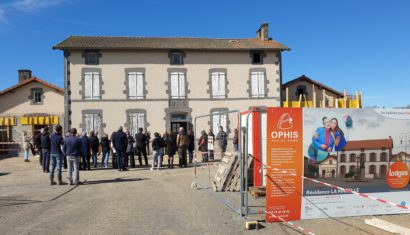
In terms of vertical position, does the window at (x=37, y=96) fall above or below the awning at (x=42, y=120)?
above

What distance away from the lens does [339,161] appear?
6258mm

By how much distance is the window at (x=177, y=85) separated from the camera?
20422mm

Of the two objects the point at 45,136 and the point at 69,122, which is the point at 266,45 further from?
the point at 45,136

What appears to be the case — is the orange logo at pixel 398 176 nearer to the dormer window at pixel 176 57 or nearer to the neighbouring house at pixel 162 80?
the neighbouring house at pixel 162 80

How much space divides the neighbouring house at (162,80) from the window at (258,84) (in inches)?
2.6

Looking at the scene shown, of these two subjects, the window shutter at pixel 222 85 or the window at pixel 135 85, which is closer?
the window at pixel 135 85

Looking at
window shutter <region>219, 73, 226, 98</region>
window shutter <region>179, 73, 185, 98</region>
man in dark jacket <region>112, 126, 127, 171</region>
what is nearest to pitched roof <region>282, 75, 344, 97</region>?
window shutter <region>219, 73, 226, 98</region>

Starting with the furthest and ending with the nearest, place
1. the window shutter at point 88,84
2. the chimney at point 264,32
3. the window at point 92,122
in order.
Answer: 1. the chimney at point 264,32
2. the window shutter at point 88,84
3. the window at point 92,122

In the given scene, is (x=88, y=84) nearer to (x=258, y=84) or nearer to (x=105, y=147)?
(x=105, y=147)

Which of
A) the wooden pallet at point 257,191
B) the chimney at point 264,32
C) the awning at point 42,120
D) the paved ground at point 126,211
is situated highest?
the chimney at point 264,32

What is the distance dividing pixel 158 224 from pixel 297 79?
20.9 m

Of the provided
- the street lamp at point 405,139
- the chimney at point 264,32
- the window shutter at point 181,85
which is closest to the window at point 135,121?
the window shutter at point 181,85

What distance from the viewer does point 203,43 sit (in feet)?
69.8


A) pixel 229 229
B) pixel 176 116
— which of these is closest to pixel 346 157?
pixel 229 229
